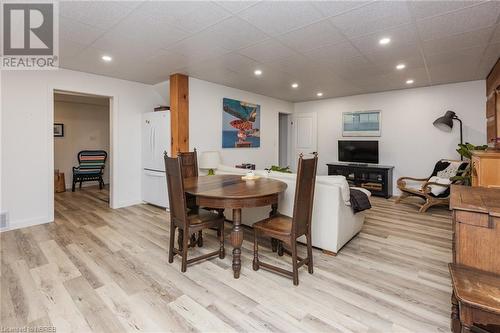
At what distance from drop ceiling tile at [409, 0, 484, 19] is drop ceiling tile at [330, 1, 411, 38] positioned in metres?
0.06

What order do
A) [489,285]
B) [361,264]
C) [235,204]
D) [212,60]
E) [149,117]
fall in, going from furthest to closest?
[149,117] < [212,60] < [361,264] < [235,204] < [489,285]

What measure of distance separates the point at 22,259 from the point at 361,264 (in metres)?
3.37

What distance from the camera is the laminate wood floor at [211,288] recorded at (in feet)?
5.54

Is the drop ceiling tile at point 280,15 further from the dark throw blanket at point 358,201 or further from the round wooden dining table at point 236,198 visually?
the dark throw blanket at point 358,201

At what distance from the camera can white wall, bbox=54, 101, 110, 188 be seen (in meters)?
6.41

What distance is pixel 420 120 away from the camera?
17.3 ft

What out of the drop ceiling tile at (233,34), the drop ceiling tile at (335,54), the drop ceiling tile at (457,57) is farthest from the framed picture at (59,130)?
the drop ceiling tile at (457,57)

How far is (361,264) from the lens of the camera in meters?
2.49

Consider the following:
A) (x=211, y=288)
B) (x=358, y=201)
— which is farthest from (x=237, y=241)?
(x=358, y=201)

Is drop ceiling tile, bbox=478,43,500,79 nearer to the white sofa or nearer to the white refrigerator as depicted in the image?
the white sofa

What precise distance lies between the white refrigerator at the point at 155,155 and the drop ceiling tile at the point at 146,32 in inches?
58.8

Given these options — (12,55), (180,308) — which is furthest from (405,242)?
(12,55)

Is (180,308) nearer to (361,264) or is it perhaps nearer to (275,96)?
(361,264)

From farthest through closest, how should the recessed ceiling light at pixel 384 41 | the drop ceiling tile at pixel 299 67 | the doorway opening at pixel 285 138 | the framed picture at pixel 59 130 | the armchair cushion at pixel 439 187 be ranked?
the doorway opening at pixel 285 138
the framed picture at pixel 59 130
the armchair cushion at pixel 439 187
the drop ceiling tile at pixel 299 67
the recessed ceiling light at pixel 384 41
